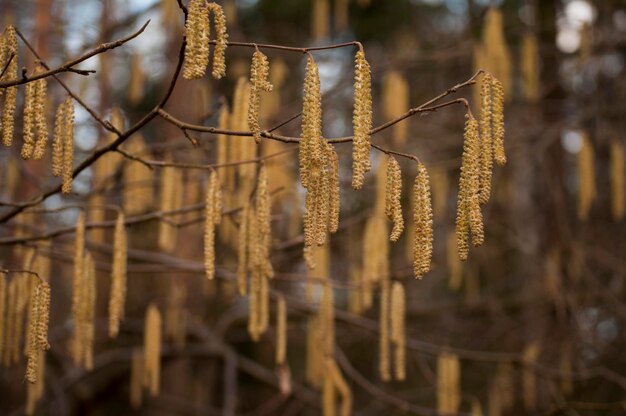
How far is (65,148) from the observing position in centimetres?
229

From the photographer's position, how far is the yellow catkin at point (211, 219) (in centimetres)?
248

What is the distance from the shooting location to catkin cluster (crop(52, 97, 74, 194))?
227 centimetres

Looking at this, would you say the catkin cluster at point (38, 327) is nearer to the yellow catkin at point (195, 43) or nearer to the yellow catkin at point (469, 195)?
the yellow catkin at point (195, 43)

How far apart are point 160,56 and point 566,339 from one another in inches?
173

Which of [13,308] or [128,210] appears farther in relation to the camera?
[128,210]

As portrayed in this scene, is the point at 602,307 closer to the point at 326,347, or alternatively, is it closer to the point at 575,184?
the point at 326,347

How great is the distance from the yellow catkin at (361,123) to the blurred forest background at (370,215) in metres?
1.08

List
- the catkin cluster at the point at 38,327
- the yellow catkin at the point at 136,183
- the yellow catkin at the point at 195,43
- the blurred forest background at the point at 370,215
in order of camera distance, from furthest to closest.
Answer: the blurred forest background at the point at 370,215, the yellow catkin at the point at 136,183, the catkin cluster at the point at 38,327, the yellow catkin at the point at 195,43

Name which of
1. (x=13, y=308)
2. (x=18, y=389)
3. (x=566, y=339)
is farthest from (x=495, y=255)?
(x=13, y=308)

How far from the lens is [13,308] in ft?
9.42

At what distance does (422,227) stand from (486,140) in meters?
0.28

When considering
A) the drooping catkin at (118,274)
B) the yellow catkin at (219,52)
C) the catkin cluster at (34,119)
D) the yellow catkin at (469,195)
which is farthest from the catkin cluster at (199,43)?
the drooping catkin at (118,274)

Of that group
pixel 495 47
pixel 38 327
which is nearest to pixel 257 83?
pixel 38 327

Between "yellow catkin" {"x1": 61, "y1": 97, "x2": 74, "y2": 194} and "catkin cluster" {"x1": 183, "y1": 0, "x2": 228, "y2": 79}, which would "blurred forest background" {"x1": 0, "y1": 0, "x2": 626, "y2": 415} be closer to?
"yellow catkin" {"x1": 61, "y1": 97, "x2": 74, "y2": 194}
